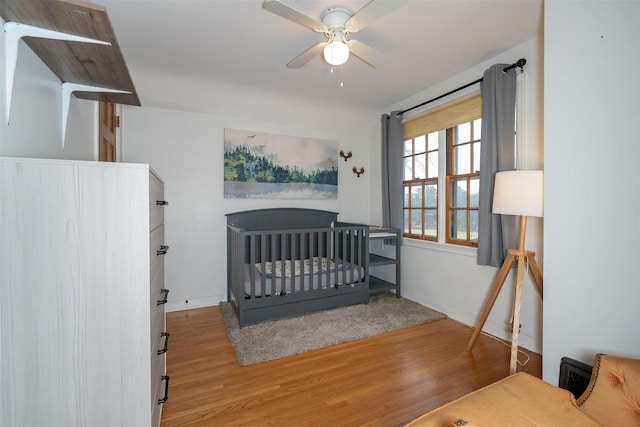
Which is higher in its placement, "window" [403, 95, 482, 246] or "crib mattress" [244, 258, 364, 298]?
"window" [403, 95, 482, 246]

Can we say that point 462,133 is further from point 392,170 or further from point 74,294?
point 74,294

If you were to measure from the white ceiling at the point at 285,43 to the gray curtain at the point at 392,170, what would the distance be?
0.40m

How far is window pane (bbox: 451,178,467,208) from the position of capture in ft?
8.99

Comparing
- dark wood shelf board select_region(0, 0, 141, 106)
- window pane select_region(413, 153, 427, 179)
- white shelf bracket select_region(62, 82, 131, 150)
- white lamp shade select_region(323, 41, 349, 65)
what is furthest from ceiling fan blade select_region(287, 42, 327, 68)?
window pane select_region(413, 153, 427, 179)

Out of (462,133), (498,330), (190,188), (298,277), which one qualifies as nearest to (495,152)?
(462,133)

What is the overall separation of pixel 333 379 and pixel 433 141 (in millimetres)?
2550

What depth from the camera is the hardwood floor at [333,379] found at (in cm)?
148

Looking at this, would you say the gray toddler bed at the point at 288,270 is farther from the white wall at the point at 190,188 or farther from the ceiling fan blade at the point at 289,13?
the ceiling fan blade at the point at 289,13

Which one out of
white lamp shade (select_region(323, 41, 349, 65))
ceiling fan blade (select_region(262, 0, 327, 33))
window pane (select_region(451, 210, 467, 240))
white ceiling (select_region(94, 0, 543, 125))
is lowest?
window pane (select_region(451, 210, 467, 240))

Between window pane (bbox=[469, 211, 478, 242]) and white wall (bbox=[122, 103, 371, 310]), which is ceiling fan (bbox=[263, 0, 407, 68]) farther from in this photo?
window pane (bbox=[469, 211, 478, 242])

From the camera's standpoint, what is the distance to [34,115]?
3.68 ft

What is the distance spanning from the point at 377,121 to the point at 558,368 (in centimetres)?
319

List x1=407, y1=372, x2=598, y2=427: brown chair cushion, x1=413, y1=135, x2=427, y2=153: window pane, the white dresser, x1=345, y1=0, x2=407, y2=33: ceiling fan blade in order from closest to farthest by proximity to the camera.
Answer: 1. the white dresser
2. x1=407, y1=372, x2=598, y2=427: brown chair cushion
3. x1=345, y1=0, x2=407, y2=33: ceiling fan blade
4. x1=413, y1=135, x2=427, y2=153: window pane

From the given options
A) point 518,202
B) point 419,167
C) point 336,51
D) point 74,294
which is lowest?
point 74,294
